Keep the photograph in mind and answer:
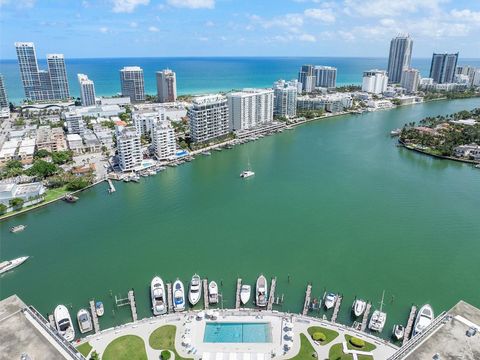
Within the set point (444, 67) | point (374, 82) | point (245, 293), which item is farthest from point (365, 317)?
point (444, 67)

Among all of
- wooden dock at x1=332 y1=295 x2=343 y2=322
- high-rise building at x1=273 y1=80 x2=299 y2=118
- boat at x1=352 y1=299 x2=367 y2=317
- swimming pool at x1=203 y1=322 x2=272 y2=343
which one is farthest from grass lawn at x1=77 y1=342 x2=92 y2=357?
high-rise building at x1=273 y1=80 x2=299 y2=118

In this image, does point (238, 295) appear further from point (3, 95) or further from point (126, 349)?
point (3, 95)

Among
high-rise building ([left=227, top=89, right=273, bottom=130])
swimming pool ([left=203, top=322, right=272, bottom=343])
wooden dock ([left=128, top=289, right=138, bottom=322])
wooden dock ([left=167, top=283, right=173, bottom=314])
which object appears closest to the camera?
swimming pool ([left=203, top=322, right=272, bottom=343])

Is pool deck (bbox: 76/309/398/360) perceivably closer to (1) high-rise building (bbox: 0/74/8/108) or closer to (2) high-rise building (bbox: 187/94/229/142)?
(2) high-rise building (bbox: 187/94/229/142)

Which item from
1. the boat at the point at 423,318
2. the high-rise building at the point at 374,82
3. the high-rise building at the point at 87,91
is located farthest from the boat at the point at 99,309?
the high-rise building at the point at 374,82

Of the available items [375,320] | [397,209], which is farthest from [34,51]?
[375,320]

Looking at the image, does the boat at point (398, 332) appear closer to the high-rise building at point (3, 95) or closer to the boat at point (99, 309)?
the boat at point (99, 309)
